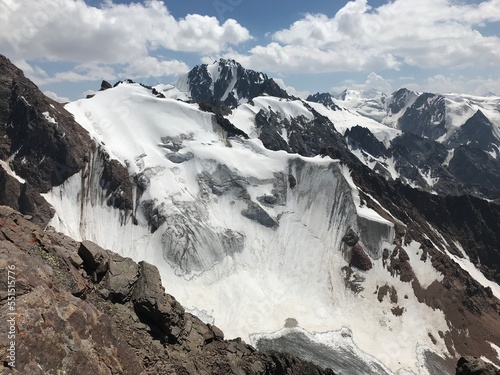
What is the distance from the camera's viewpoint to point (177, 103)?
184625mm

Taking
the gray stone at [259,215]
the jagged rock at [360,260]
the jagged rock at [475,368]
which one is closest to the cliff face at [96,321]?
the jagged rock at [475,368]

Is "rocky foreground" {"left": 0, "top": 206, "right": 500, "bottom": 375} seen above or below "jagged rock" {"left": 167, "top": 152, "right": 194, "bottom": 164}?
below

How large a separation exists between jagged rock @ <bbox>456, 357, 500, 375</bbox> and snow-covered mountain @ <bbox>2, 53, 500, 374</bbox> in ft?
176

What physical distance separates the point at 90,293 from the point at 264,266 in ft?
317

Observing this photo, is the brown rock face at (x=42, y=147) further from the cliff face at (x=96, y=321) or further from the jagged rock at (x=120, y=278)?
the cliff face at (x=96, y=321)

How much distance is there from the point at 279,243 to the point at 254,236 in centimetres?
911

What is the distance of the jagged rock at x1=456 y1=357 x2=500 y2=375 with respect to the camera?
37875mm

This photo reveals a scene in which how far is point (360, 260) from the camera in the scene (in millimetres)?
125438

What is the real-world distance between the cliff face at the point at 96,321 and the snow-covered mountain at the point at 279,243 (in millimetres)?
59913

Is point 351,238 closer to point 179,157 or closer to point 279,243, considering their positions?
point 279,243

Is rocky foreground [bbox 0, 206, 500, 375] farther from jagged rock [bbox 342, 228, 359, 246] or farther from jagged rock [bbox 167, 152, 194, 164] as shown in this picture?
jagged rock [bbox 167, 152, 194, 164]

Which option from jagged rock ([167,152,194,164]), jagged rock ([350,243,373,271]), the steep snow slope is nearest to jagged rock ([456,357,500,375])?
the steep snow slope

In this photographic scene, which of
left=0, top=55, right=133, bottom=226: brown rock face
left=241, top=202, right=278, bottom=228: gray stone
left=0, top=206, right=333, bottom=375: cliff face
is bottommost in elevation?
left=0, top=206, right=333, bottom=375: cliff face

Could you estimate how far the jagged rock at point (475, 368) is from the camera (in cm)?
3788
